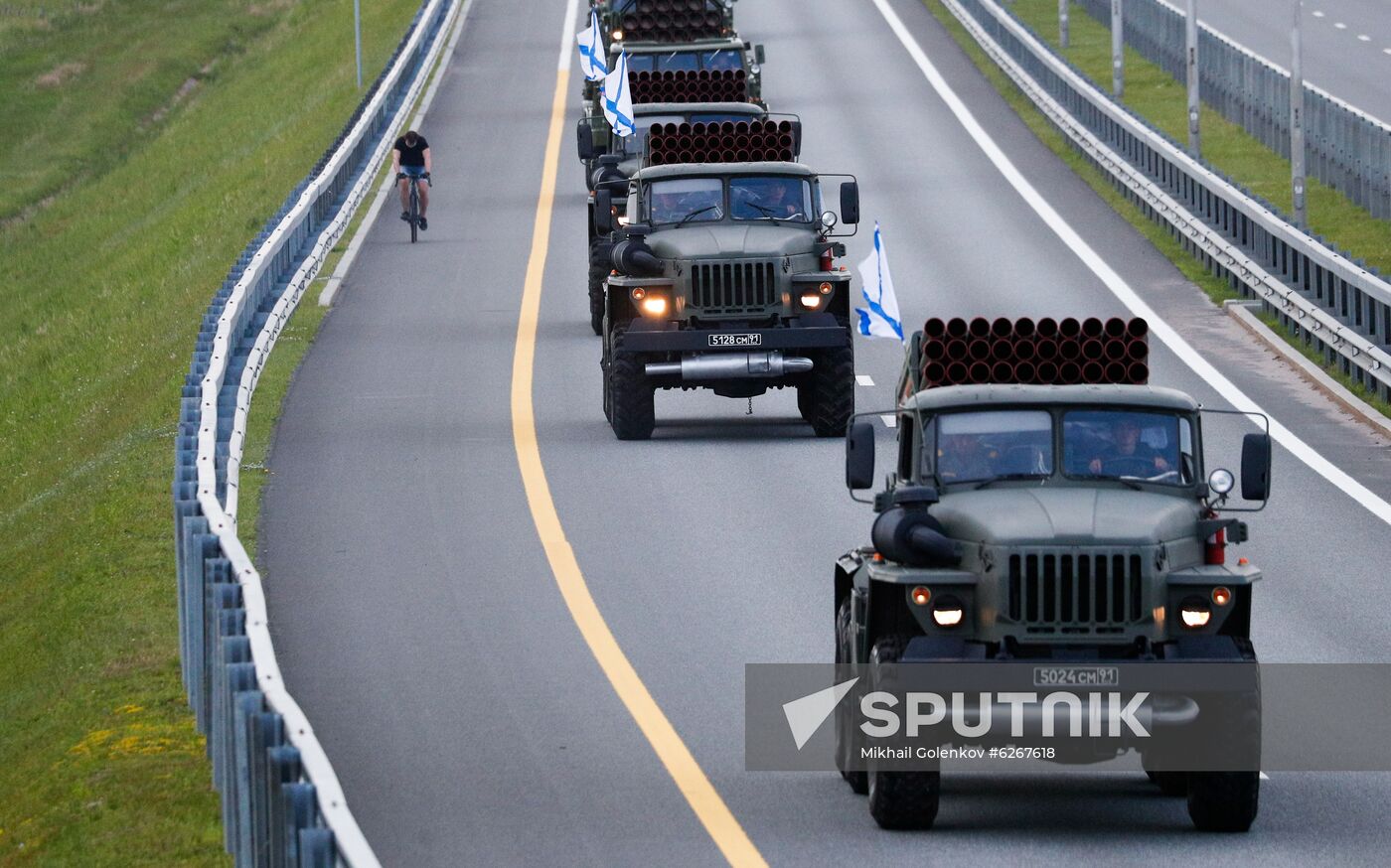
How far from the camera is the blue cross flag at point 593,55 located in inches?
1704

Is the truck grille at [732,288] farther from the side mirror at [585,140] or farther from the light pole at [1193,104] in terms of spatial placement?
the light pole at [1193,104]

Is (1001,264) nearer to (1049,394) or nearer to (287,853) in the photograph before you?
(1049,394)

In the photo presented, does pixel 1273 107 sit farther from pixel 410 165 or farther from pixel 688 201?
pixel 688 201

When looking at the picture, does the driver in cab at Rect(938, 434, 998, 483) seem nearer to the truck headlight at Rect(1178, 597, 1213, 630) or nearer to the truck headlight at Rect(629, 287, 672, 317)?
the truck headlight at Rect(1178, 597, 1213, 630)

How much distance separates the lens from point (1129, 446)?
1359 cm

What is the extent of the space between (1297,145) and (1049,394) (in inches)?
936

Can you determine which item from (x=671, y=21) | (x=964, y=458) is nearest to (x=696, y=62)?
(x=671, y=21)

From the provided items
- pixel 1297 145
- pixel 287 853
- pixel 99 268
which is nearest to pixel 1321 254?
pixel 1297 145

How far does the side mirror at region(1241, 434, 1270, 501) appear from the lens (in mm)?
13352

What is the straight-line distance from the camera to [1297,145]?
36.3m

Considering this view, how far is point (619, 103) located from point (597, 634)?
61.6ft

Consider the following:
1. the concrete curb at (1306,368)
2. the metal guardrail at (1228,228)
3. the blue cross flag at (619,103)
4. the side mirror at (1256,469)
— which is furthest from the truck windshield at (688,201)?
the side mirror at (1256,469)

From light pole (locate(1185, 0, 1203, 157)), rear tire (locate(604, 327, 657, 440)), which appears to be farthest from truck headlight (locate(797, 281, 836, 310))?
light pole (locate(1185, 0, 1203, 157))
